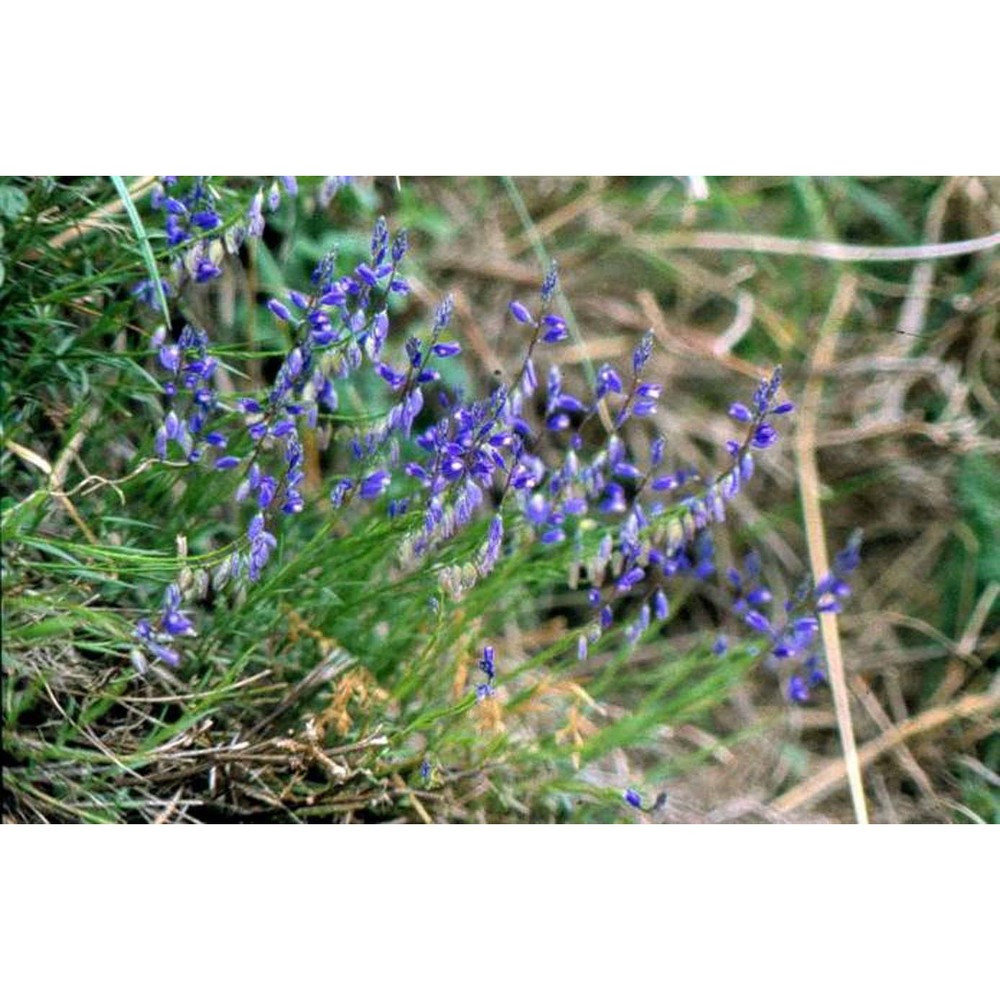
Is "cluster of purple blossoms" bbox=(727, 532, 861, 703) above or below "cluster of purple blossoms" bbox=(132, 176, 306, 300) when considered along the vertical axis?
below

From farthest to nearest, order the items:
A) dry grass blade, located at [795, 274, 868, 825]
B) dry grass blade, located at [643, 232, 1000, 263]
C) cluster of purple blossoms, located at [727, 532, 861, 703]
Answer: dry grass blade, located at [643, 232, 1000, 263], dry grass blade, located at [795, 274, 868, 825], cluster of purple blossoms, located at [727, 532, 861, 703]

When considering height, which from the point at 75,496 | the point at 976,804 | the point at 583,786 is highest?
the point at 75,496

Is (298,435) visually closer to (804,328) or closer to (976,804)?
(976,804)

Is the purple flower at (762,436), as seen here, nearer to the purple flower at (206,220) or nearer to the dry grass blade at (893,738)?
the purple flower at (206,220)

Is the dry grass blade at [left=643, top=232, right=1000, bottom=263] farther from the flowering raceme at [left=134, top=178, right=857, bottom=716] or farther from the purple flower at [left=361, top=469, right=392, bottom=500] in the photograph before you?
the purple flower at [left=361, top=469, right=392, bottom=500]

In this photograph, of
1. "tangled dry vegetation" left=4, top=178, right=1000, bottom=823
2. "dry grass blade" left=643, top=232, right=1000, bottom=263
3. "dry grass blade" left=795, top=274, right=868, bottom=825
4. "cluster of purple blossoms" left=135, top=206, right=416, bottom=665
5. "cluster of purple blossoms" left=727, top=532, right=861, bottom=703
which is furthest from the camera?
"dry grass blade" left=643, top=232, right=1000, bottom=263

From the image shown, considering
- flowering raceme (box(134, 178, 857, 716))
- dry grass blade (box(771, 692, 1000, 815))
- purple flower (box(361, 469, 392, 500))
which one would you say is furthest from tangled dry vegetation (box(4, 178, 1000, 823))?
purple flower (box(361, 469, 392, 500))

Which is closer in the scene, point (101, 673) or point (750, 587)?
point (101, 673)

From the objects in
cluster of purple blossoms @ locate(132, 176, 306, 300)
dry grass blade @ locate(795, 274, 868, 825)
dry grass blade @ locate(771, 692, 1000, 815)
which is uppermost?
cluster of purple blossoms @ locate(132, 176, 306, 300)

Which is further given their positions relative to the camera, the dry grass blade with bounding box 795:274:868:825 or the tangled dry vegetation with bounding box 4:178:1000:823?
the tangled dry vegetation with bounding box 4:178:1000:823
